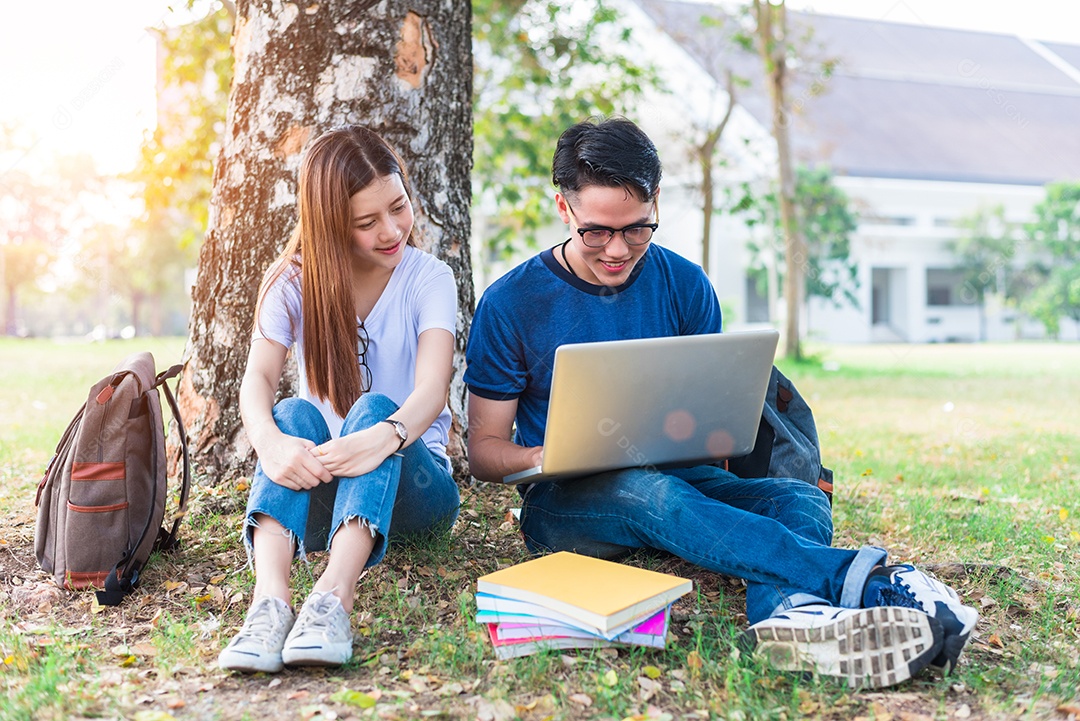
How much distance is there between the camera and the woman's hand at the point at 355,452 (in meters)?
2.40

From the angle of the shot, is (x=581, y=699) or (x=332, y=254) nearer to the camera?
(x=581, y=699)

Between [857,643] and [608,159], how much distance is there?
4.45 ft

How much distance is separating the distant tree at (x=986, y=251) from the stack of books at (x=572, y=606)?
2403cm

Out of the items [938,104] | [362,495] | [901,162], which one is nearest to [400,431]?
[362,495]

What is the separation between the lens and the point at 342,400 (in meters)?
2.83

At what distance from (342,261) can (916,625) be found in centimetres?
172

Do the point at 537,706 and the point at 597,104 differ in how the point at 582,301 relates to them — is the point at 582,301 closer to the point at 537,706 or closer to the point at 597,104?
the point at 537,706

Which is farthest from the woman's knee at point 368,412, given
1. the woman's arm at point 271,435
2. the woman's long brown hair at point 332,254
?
the woman's long brown hair at point 332,254

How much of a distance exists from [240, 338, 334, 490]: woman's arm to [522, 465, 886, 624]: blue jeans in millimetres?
733

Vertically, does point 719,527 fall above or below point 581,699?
above

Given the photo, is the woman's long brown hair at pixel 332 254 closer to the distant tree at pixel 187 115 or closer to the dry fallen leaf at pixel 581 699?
the dry fallen leaf at pixel 581 699

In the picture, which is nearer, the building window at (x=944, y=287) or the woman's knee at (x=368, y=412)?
the woman's knee at (x=368, y=412)

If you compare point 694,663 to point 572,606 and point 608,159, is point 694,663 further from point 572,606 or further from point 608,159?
point 608,159

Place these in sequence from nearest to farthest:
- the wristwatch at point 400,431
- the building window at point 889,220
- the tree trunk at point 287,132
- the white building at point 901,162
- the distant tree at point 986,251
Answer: the wristwatch at point 400,431 < the tree trunk at point 287,132 < the building window at point 889,220 < the white building at point 901,162 < the distant tree at point 986,251
